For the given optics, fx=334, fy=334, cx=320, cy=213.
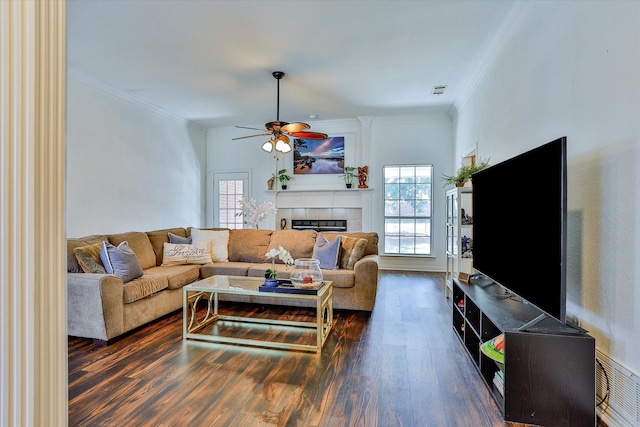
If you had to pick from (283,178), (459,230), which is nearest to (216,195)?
(283,178)

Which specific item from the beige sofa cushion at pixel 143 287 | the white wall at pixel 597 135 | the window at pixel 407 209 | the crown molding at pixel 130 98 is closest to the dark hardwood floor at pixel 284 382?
the beige sofa cushion at pixel 143 287

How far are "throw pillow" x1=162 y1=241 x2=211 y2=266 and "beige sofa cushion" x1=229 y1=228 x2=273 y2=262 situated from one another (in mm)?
A: 384

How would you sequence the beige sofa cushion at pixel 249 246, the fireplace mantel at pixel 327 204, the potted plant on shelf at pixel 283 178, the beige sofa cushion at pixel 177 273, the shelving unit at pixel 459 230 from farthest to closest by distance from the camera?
the potted plant on shelf at pixel 283 178, the fireplace mantel at pixel 327 204, the beige sofa cushion at pixel 249 246, the shelving unit at pixel 459 230, the beige sofa cushion at pixel 177 273

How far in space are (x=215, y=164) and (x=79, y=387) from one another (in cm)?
547

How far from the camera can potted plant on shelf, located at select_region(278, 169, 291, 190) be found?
6.70 m

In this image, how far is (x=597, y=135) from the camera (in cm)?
185

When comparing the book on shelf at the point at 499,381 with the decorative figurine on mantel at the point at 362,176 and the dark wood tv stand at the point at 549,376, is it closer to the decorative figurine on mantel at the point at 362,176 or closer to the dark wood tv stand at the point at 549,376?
the dark wood tv stand at the point at 549,376

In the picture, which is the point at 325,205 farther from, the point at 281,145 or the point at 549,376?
the point at 549,376

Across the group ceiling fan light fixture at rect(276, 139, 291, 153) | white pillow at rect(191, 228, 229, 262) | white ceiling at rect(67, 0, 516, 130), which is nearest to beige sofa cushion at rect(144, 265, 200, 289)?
white pillow at rect(191, 228, 229, 262)

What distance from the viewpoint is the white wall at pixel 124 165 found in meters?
4.21

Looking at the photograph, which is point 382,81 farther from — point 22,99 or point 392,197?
point 22,99

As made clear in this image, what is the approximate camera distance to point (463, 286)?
9.42 ft

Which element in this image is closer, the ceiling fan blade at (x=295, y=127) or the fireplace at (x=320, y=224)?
the ceiling fan blade at (x=295, y=127)

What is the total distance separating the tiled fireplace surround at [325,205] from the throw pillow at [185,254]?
2593mm
